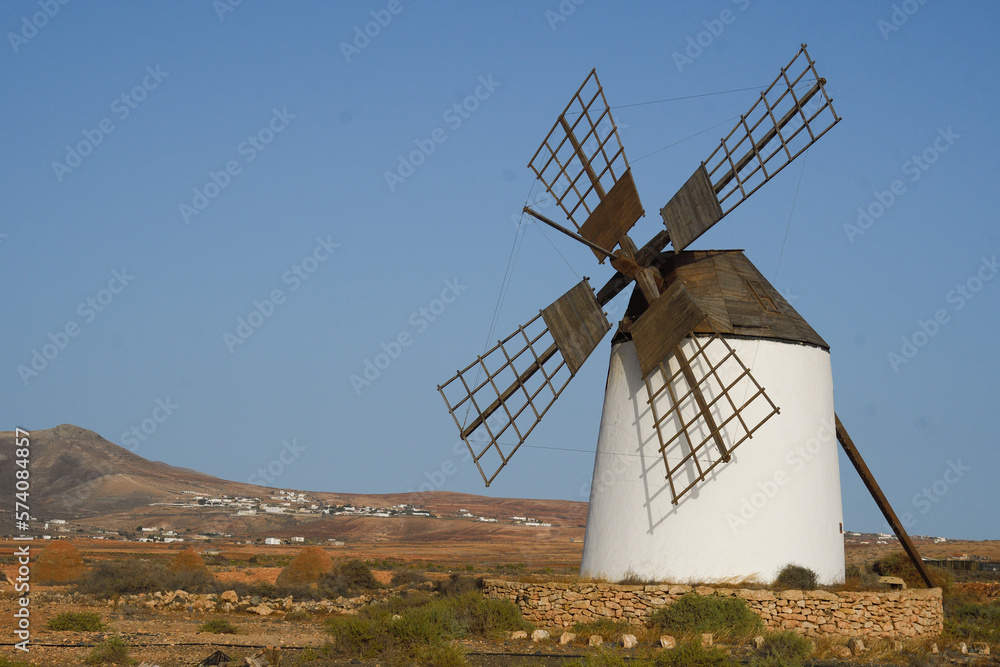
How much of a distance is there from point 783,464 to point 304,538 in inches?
2060

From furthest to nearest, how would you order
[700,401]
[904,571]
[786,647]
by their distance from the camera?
[904,571] < [700,401] < [786,647]

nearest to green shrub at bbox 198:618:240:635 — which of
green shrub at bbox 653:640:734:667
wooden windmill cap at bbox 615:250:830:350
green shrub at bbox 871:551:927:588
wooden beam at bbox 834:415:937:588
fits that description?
green shrub at bbox 653:640:734:667

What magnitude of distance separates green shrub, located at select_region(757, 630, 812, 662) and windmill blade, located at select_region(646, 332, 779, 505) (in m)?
2.32

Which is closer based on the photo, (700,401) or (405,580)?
(700,401)

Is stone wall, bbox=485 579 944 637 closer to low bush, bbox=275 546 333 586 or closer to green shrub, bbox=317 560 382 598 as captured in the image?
green shrub, bbox=317 560 382 598

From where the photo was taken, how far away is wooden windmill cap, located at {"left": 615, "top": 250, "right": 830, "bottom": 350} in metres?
14.0

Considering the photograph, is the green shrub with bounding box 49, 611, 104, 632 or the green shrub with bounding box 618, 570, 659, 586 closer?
the green shrub with bounding box 49, 611, 104, 632

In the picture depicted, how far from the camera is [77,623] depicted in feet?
44.0

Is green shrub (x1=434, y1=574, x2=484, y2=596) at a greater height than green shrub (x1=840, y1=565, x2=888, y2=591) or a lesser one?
lesser

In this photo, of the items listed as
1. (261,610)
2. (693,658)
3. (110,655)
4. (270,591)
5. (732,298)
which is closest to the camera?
(693,658)

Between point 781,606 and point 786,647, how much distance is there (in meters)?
1.29

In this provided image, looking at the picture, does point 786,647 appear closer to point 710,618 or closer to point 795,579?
point 710,618

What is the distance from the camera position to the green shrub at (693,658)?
10.1 m

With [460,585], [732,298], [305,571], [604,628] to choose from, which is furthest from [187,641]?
[305,571]
